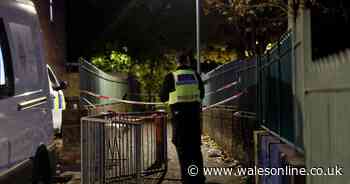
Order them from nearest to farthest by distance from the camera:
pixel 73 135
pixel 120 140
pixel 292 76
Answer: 1. pixel 292 76
2. pixel 120 140
3. pixel 73 135

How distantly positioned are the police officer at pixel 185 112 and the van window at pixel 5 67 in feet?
9.69

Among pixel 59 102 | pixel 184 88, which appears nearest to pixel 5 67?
pixel 184 88

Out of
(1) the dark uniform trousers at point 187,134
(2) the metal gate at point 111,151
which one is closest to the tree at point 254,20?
(1) the dark uniform trousers at point 187,134

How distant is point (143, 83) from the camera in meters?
40.2

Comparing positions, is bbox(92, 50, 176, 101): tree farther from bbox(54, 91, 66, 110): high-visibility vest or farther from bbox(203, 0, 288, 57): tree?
bbox(54, 91, 66, 110): high-visibility vest

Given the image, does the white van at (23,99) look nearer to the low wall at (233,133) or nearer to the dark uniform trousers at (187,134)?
the dark uniform trousers at (187,134)

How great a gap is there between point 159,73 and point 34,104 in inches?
1377

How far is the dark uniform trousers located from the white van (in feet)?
5.79

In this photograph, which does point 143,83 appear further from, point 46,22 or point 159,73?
point 46,22

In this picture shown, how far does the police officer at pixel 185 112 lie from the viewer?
8984 mm

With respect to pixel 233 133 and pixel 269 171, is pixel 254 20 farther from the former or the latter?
pixel 269 171

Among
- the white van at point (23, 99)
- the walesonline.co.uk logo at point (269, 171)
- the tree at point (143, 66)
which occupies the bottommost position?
the walesonline.co.uk logo at point (269, 171)

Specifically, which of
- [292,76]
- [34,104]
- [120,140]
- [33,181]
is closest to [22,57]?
[34,104]

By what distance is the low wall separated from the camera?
10.3 m
